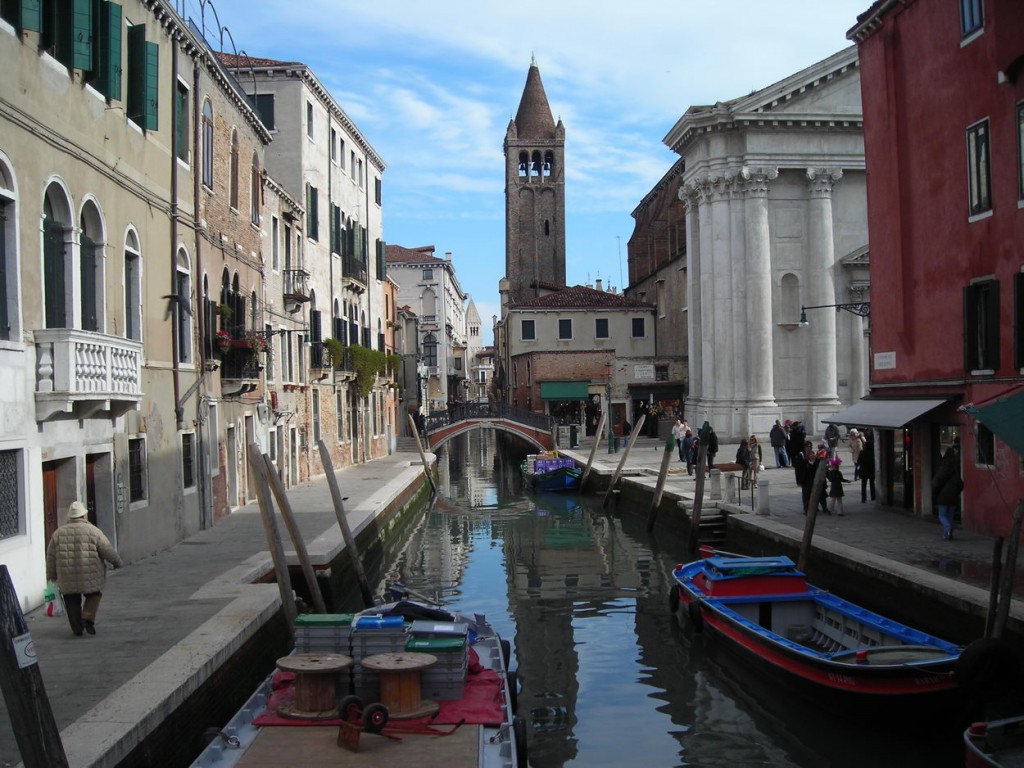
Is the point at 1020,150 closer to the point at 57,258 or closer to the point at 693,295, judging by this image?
the point at 57,258

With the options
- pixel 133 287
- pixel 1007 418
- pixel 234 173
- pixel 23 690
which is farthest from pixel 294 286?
pixel 23 690

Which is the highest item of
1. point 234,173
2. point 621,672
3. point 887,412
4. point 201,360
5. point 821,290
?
point 234,173

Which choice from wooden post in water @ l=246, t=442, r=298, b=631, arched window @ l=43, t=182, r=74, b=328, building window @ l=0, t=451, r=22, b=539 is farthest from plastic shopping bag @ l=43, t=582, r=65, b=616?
arched window @ l=43, t=182, r=74, b=328

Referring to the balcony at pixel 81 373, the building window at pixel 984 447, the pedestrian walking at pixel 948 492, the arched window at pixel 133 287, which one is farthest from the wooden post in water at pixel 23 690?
the building window at pixel 984 447

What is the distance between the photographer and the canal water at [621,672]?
30.6 ft

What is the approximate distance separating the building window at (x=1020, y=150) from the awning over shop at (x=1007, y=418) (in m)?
3.80

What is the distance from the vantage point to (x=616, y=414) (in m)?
43.5

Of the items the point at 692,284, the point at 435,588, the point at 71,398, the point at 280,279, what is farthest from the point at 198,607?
the point at 692,284

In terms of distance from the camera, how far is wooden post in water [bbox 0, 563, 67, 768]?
521cm

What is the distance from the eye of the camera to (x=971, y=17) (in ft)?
49.0

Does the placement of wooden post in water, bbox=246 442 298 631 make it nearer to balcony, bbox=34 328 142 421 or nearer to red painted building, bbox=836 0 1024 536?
balcony, bbox=34 328 142 421

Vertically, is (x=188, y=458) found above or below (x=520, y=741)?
above

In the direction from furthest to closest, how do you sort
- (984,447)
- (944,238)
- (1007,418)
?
(944,238) < (984,447) < (1007,418)

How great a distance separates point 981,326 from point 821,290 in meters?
20.0
